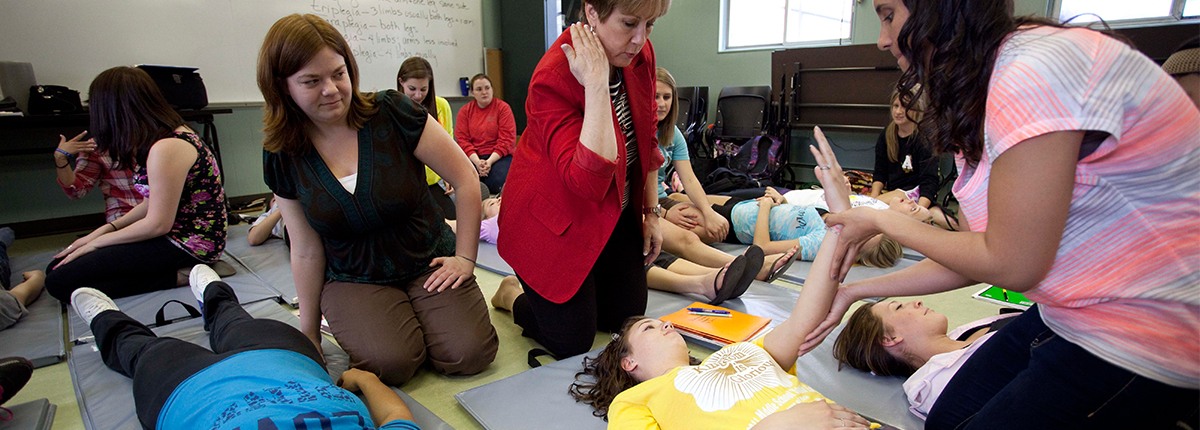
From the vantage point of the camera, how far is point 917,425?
152 cm

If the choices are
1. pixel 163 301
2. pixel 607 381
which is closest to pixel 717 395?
pixel 607 381

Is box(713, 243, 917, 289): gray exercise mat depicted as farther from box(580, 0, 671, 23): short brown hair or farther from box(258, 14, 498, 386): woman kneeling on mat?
box(580, 0, 671, 23): short brown hair

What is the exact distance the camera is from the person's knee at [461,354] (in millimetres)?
1897

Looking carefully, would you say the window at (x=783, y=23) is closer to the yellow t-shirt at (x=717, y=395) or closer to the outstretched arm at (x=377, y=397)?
the yellow t-shirt at (x=717, y=395)

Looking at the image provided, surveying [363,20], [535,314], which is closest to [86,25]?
[363,20]

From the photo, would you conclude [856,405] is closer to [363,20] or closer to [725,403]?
[725,403]

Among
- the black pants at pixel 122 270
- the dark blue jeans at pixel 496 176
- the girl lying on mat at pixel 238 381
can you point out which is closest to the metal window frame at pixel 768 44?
the dark blue jeans at pixel 496 176

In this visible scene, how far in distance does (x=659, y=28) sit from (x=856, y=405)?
5.69 m

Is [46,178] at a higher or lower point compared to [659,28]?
lower

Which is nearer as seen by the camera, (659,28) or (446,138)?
(446,138)

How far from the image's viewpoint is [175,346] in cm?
152

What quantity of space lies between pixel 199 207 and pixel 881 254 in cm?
317

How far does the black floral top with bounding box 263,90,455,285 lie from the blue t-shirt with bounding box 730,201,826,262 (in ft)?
5.63

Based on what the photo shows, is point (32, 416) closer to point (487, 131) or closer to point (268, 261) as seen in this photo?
point (268, 261)
